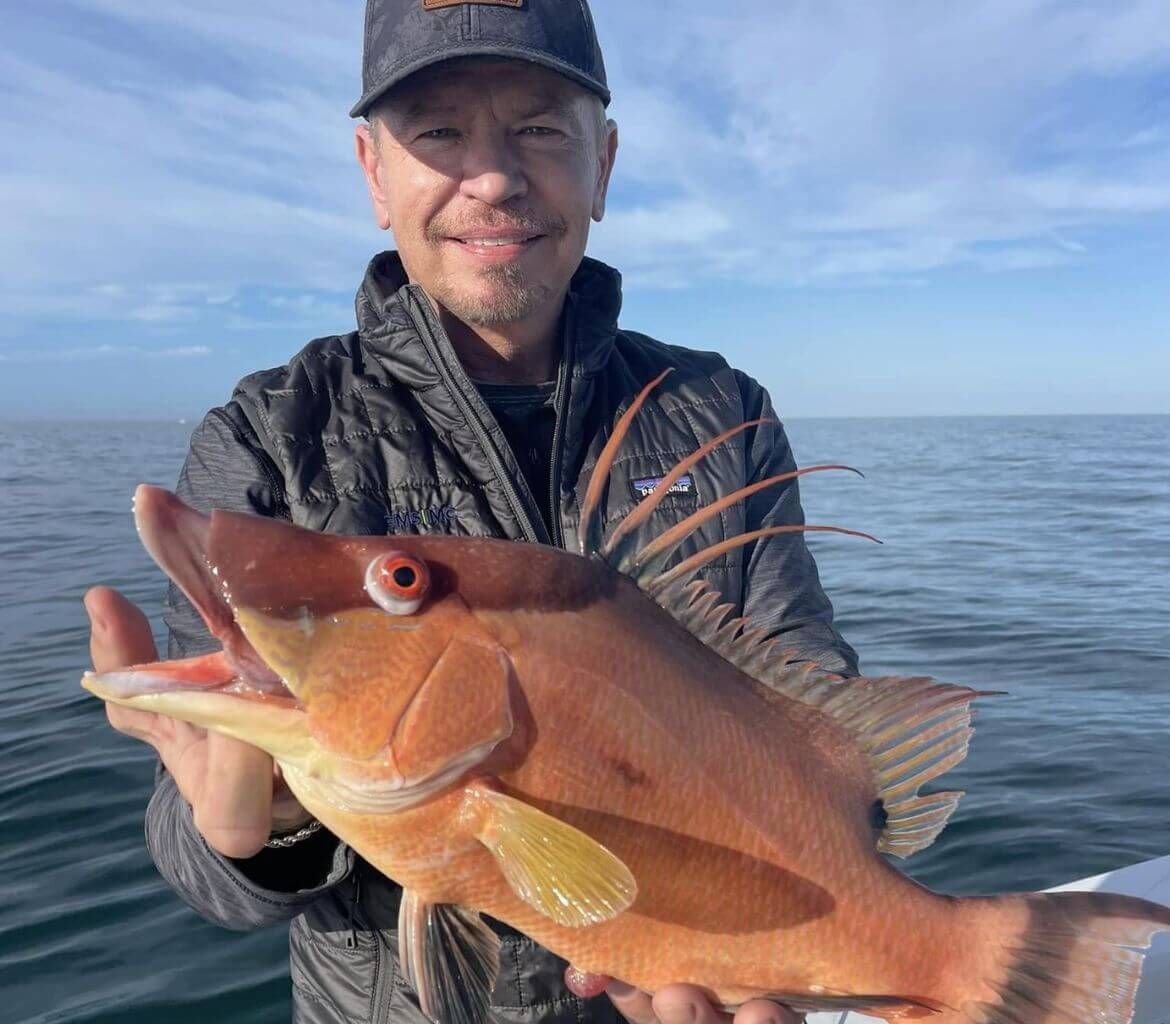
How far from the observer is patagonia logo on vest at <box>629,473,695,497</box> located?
10.4ft

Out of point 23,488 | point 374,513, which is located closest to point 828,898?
point 374,513

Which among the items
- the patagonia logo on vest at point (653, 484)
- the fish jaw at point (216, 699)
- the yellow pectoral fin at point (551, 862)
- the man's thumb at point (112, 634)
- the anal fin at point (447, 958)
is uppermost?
the patagonia logo on vest at point (653, 484)

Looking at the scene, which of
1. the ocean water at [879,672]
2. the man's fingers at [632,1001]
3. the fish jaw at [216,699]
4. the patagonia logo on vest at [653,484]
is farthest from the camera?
the ocean water at [879,672]

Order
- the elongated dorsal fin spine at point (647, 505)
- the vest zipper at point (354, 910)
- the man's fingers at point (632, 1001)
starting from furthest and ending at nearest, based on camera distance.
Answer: the vest zipper at point (354, 910) < the man's fingers at point (632, 1001) < the elongated dorsal fin spine at point (647, 505)

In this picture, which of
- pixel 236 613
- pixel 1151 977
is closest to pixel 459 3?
pixel 236 613

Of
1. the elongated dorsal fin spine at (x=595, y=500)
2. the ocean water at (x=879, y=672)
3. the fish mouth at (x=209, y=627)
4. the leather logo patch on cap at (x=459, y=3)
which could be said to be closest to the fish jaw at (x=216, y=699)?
the fish mouth at (x=209, y=627)

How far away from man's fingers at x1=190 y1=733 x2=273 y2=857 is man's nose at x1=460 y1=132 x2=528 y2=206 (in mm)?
1929

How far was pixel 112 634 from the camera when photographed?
1773 millimetres

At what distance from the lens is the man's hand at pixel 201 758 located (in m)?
1.77

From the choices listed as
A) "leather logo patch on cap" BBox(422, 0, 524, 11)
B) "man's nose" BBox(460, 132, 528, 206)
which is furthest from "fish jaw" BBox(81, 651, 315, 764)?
"leather logo patch on cap" BBox(422, 0, 524, 11)

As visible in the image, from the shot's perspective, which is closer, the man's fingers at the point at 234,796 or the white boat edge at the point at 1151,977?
the man's fingers at the point at 234,796

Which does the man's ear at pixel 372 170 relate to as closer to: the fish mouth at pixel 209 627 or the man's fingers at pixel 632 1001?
the fish mouth at pixel 209 627

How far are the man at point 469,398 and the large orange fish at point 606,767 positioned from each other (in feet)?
2.57

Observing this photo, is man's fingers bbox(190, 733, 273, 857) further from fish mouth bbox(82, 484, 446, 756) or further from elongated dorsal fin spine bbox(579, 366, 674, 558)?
elongated dorsal fin spine bbox(579, 366, 674, 558)
